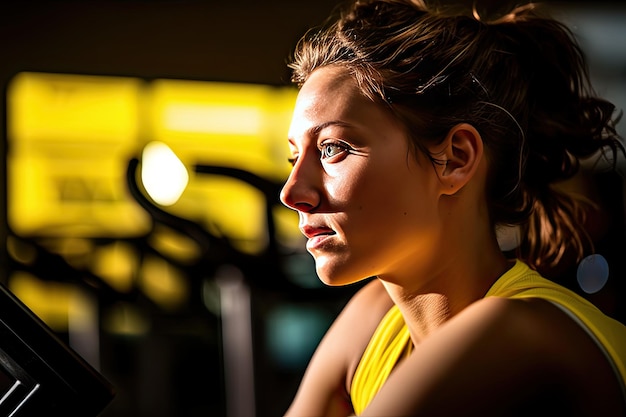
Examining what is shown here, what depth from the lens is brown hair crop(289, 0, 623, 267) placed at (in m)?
0.87

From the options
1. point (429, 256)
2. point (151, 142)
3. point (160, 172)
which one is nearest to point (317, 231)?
point (429, 256)

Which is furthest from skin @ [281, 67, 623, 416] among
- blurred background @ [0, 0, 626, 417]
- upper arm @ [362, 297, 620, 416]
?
blurred background @ [0, 0, 626, 417]

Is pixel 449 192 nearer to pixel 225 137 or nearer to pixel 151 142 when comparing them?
pixel 151 142

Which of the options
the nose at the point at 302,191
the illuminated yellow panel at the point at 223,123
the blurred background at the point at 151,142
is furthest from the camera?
the illuminated yellow panel at the point at 223,123

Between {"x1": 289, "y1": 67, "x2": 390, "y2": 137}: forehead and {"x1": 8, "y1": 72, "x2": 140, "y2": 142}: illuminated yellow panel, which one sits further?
{"x1": 8, "y1": 72, "x2": 140, "y2": 142}: illuminated yellow panel

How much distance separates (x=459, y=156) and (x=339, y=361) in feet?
0.97

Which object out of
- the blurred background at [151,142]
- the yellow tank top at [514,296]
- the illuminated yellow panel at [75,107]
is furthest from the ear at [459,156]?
the illuminated yellow panel at [75,107]

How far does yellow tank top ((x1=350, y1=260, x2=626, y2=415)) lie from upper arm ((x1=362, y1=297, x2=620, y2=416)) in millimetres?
14

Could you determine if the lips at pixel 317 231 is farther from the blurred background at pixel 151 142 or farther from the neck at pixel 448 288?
the blurred background at pixel 151 142

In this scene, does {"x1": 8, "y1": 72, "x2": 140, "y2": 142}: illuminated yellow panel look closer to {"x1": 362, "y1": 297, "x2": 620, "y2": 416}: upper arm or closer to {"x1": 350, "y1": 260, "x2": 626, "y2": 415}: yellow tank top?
{"x1": 350, "y1": 260, "x2": 626, "y2": 415}: yellow tank top

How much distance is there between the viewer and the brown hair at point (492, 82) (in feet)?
2.86

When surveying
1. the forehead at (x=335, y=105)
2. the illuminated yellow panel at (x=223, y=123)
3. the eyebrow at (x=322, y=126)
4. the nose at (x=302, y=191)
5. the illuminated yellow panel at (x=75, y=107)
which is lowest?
the nose at (x=302, y=191)

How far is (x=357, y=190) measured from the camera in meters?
0.83

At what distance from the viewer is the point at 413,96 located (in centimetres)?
87
